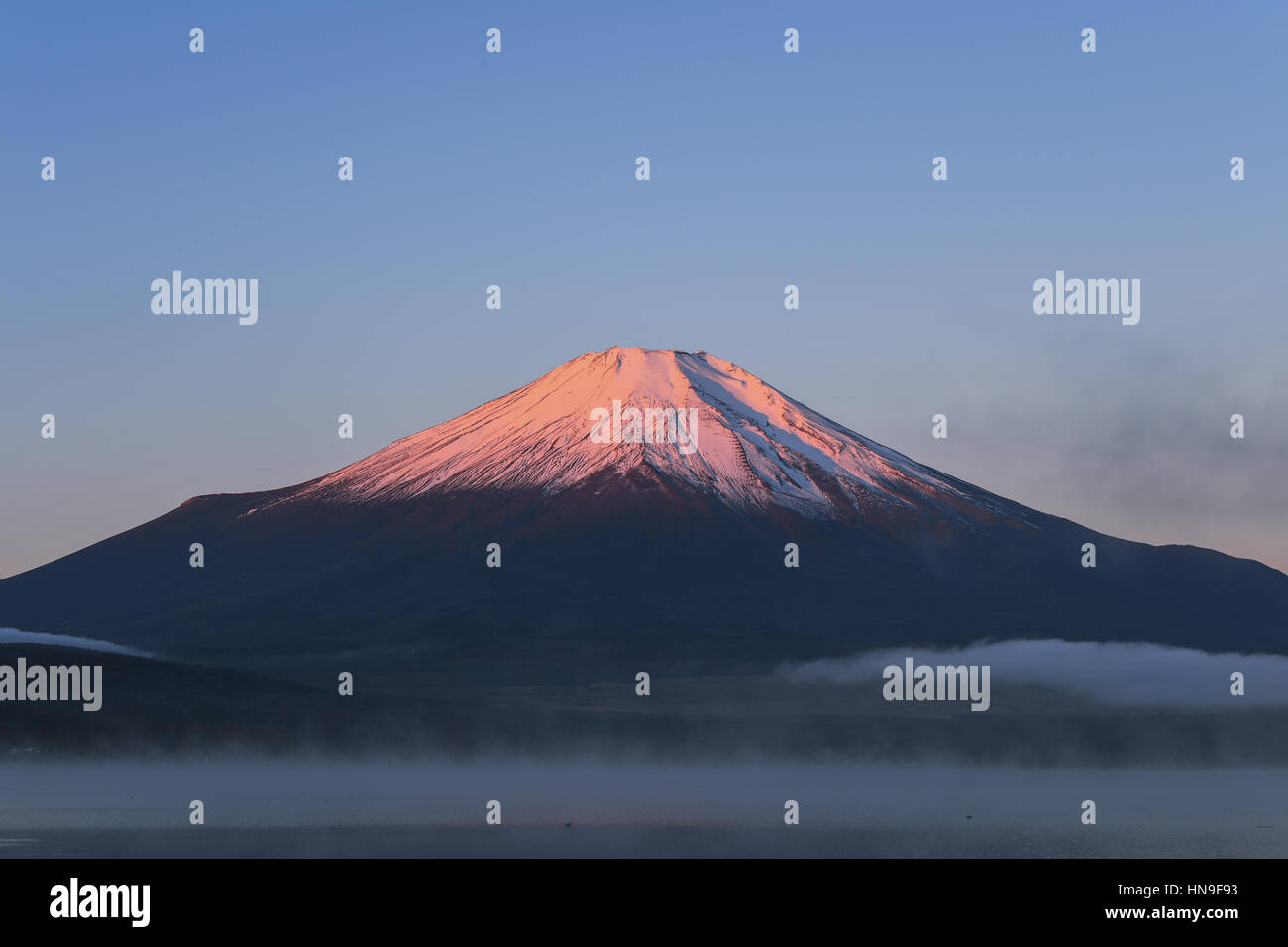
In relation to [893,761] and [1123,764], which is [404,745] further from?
[1123,764]

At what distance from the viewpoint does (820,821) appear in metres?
98.1
